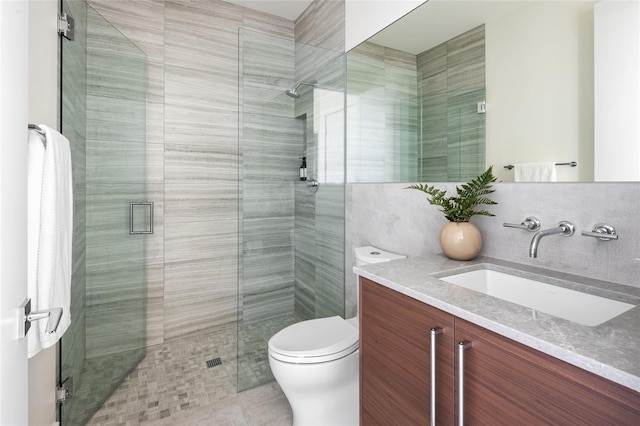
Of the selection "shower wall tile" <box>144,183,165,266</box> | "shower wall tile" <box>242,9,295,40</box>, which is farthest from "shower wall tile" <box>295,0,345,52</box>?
"shower wall tile" <box>144,183,165,266</box>

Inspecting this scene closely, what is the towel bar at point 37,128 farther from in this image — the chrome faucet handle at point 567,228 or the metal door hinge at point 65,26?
the chrome faucet handle at point 567,228

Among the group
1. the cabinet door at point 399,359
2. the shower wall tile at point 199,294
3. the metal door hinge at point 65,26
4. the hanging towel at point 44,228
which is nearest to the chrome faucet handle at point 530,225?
the cabinet door at point 399,359

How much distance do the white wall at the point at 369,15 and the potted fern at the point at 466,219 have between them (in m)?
1.01

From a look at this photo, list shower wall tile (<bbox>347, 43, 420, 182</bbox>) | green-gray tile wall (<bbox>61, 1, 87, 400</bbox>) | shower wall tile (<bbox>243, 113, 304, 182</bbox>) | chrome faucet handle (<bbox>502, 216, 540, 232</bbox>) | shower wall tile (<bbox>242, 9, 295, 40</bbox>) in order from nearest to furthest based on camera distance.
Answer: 1. chrome faucet handle (<bbox>502, 216, 540, 232</bbox>)
2. green-gray tile wall (<bbox>61, 1, 87, 400</bbox>)
3. shower wall tile (<bbox>347, 43, 420, 182</bbox>)
4. shower wall tile (<bbox>243, 113, 304, 182</bbox>)
5. shower wall tile (<bbox>242, 9, 295, 40</bbox>)

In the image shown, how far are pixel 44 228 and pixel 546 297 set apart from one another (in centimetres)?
173

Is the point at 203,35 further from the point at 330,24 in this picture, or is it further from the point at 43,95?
the point at 43,95

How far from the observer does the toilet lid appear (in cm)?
140

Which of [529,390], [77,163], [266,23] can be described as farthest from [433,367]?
[266,23]

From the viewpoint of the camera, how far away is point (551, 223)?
1132 mm

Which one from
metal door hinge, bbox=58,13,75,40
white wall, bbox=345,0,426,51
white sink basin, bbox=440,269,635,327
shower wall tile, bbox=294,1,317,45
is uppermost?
shower wall tile, bbox=294,1,317,45

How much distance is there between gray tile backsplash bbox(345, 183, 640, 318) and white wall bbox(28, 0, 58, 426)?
1695 mm

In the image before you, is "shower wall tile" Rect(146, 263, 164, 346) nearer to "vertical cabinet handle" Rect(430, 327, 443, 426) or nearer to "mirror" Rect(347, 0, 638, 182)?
"mirror" Rect(347, 0, 638, 182)

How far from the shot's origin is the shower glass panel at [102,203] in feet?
5.33

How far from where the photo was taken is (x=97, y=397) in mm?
1764
